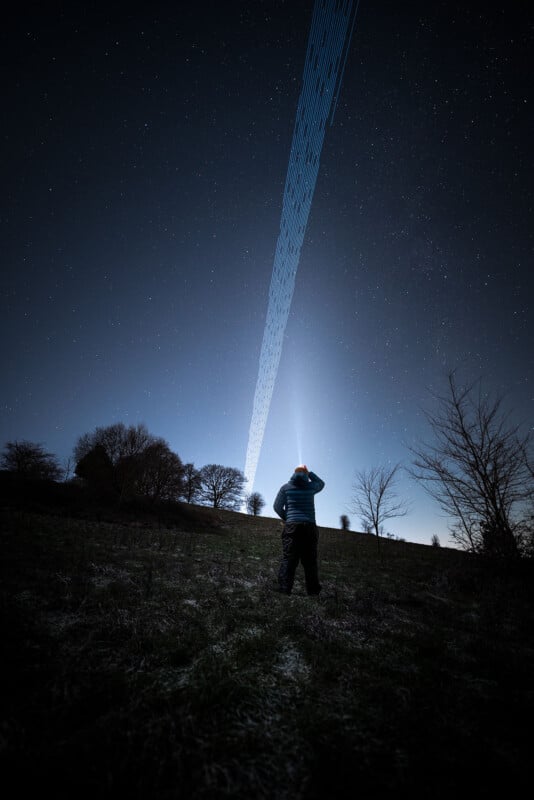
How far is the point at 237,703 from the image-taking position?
2340mm

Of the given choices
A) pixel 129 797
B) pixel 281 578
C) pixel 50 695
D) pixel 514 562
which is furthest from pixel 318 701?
pixel 514 562

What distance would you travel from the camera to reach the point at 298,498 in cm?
607

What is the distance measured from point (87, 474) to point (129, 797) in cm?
3589

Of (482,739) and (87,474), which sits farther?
(87,474)

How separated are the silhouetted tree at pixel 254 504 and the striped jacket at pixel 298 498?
2243 inches

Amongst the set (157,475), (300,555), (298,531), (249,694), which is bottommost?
A: (249,694)

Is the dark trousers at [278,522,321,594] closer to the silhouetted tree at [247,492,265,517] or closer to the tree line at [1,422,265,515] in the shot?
the tree line at [1,422,265,515]

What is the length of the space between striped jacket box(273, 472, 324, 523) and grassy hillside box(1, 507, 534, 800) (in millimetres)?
1563

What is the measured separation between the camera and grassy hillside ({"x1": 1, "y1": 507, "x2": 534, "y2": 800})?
64.9 inches

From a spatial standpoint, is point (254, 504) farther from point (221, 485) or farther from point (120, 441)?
point (120, 441)

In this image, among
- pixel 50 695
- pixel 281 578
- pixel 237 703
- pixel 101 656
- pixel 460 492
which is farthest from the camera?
pixel 460 492

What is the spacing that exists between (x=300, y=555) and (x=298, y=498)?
1.12 meters

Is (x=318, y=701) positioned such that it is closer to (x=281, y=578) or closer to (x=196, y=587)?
(x=281, y=578)

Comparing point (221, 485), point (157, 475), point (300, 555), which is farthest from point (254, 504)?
point (300, 555)
